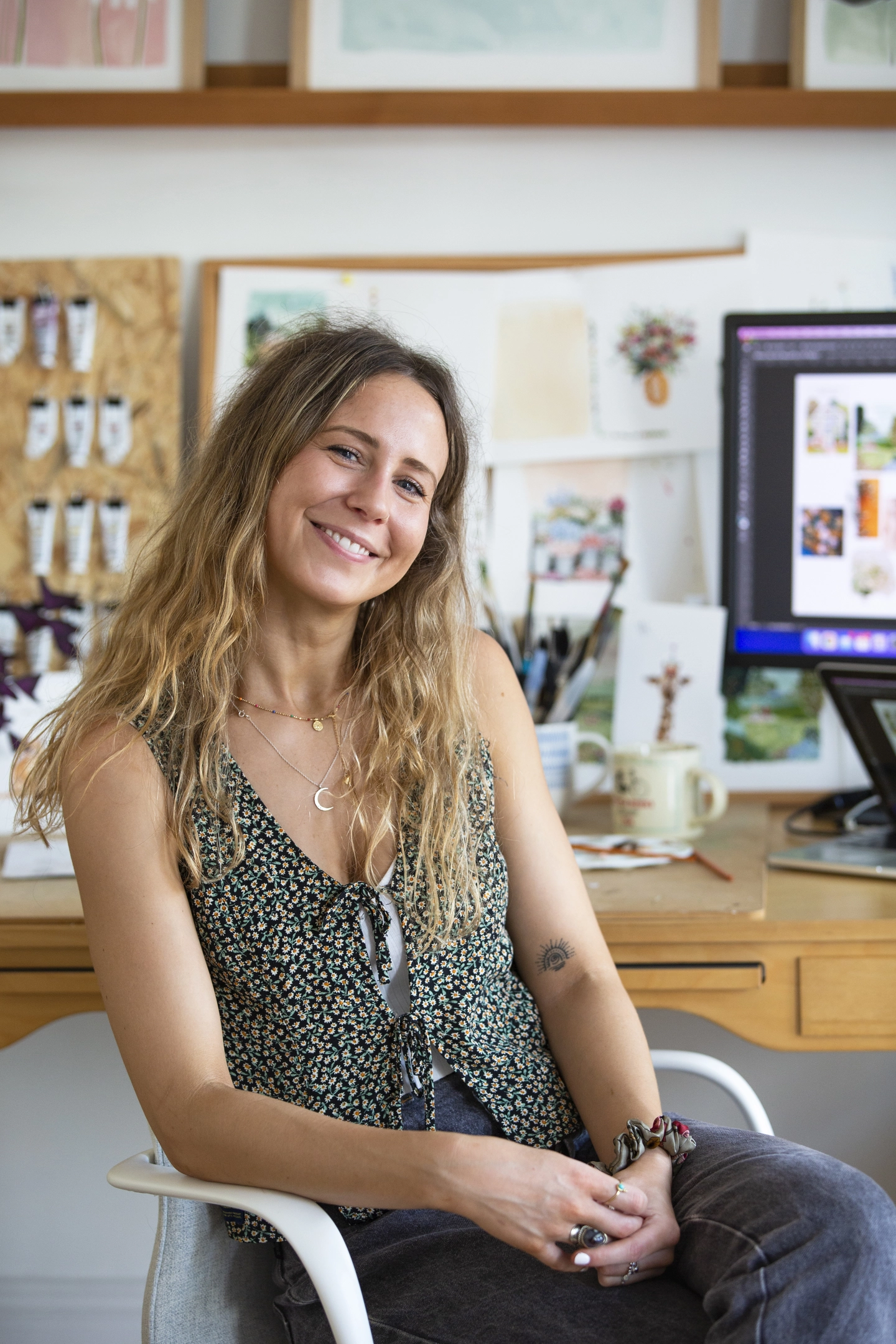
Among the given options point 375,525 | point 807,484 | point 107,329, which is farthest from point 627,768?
point 107,329

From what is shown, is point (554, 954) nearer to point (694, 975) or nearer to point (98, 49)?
point (694, 975)

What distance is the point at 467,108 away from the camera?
1.70 meters

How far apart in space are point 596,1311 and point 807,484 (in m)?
1.13

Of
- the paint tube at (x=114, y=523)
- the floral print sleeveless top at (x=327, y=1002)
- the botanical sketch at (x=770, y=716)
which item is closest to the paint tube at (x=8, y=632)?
the paint tube at (x=114, y=523)

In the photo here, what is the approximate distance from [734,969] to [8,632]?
1.17 meters

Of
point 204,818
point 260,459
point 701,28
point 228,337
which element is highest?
point 701,28

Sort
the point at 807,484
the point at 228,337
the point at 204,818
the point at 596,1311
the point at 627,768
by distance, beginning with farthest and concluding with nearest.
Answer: the point at 228,337 < the point at 807,484 < the point at 627,768 < the point at 204,818 < the point at 596,1311

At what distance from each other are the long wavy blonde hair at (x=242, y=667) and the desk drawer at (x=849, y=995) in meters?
0.38

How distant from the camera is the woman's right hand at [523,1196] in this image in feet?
2.82

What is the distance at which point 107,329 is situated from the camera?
70.5 inches

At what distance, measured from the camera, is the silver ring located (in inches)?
33.9

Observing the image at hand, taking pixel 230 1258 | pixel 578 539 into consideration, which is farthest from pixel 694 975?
pixel 578 539

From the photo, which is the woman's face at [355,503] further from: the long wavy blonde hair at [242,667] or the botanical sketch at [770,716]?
the botanical sketch at [770,716]

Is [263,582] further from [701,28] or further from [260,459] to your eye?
[701,28]
